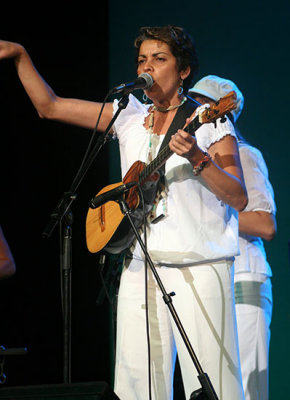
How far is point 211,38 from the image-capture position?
13.0ft

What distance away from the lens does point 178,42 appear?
2.18m

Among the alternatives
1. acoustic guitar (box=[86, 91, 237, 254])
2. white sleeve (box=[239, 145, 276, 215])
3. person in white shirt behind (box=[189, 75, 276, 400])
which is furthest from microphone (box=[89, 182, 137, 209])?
white sleeve (box=[239, 145, 276, 215])

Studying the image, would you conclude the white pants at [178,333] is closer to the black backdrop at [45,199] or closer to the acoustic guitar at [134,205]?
the acoustic guitar at [134,205]

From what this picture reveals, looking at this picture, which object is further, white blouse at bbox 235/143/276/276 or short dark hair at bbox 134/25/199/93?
white blouse at bbox 235/143/276/276

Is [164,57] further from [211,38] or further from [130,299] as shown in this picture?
[211,38]

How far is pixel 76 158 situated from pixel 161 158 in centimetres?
210

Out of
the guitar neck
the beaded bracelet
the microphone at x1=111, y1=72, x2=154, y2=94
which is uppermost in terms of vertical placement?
the microphone at x1=111, y1=72, x2=154, y2=94

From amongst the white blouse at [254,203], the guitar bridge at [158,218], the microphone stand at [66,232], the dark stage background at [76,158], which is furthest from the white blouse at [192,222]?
the dark stage background at [76,158]

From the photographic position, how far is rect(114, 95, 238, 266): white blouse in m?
1.91

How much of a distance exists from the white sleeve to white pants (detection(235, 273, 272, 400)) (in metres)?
0.35

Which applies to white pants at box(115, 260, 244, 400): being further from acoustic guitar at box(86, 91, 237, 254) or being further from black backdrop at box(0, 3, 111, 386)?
black backdrop at box(0, 3, 111, 386)

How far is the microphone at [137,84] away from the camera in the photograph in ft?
6.45

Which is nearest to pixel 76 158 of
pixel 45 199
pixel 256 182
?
pixel 45 199

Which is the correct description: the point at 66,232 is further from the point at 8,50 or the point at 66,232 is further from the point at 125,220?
the point at 8,50
